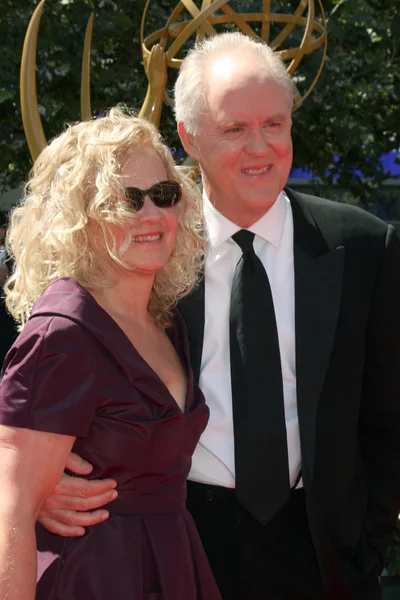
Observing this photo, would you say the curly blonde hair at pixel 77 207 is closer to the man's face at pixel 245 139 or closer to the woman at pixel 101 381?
the woman at pixel 101 381

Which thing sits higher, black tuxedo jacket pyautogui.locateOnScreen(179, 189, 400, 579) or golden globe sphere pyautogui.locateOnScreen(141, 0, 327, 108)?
golden globe sphere pyautogui.locateOnScreen(141, 0, 327, 108)

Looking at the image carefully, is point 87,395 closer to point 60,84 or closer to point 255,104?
point 255,104

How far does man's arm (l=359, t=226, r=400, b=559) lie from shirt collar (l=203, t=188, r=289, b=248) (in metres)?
0.30

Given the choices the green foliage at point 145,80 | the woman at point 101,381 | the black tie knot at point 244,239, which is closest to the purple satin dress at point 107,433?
the woman at point 101,381

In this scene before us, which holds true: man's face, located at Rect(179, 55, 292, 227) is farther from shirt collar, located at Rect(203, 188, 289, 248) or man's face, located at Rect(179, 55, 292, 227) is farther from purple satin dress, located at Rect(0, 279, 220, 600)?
purple satin dress, located at Rect(0, 279, 220, 600)

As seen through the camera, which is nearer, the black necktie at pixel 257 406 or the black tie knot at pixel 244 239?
the black necktie at pixel 257 406

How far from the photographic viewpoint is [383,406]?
2479 millimetres

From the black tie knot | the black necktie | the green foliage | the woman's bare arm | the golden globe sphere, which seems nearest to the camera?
the woman's bare arm

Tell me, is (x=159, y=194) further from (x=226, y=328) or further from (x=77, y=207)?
(x=226, y=328)

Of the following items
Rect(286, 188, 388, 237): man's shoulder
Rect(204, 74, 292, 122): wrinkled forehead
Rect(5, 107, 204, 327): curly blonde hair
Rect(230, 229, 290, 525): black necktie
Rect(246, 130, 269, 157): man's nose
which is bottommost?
Rect(230, 229, 290, 525): black necktie

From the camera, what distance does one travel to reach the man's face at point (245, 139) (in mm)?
2381

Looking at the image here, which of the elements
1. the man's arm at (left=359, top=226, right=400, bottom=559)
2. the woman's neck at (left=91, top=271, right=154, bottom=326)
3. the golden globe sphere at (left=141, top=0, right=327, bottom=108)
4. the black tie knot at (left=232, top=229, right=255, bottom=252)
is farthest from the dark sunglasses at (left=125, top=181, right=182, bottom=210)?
the golden globe sphere at (left=141, top=0, right=327, bottom=108)

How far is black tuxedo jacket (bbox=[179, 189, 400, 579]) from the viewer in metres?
2.29

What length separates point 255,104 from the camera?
2.38 metres
